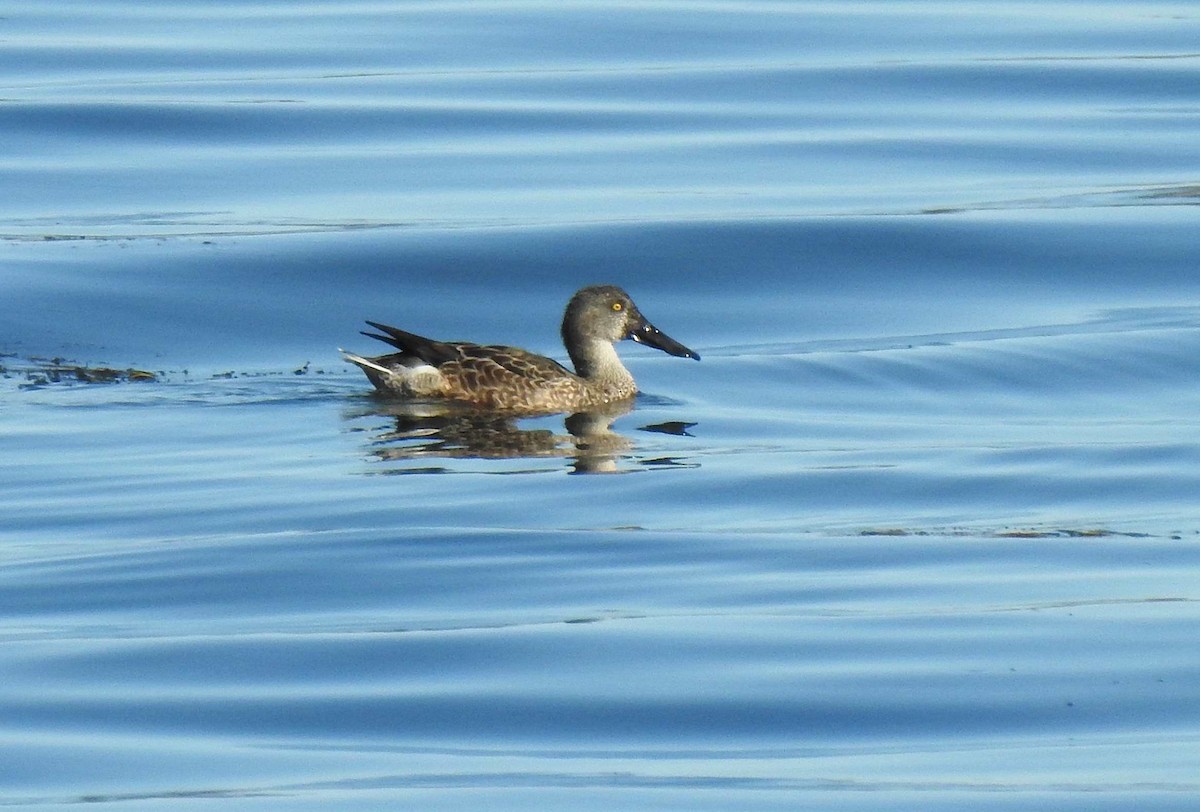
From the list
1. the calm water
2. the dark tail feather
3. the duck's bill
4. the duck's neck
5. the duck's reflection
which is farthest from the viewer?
the duck's bill

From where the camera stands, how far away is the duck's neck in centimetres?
1352

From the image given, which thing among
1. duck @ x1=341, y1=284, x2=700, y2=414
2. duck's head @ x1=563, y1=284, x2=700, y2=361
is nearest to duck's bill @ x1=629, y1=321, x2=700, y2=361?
duck's head @ x1=563, y1=284, x2=700, y2=361

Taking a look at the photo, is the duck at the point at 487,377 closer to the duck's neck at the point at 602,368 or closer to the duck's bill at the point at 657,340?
the duck's neck at the point at 602,368

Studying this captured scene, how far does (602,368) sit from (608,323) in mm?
387

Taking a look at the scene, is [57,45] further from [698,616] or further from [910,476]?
[698,616]

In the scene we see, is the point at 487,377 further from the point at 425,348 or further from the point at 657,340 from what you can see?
the point at 657,340

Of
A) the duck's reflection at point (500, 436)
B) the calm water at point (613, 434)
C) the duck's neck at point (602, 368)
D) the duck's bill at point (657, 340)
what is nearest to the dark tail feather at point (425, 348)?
the duck's reflection at point (500, 436)

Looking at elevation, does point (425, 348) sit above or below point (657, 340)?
below

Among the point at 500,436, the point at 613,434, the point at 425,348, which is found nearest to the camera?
the point at 500,436

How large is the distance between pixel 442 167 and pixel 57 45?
289 inches

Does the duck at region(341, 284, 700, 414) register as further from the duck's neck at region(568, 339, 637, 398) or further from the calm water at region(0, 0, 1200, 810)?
the calm water at region(0, 0, 1200, 810)

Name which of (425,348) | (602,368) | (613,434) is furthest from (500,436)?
(602,368)

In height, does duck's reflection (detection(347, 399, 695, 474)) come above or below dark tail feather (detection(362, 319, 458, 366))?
below

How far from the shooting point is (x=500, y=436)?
1219 centimetres
